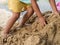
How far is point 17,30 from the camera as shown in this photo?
7.83 ft

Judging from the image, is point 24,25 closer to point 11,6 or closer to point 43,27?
point 11,6

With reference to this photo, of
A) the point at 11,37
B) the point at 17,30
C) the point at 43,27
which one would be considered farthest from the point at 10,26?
the point at 43,27

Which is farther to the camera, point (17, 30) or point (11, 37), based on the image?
point (17, 30)

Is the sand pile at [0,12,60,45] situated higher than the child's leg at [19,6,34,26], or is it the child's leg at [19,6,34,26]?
the child's leg at [19,6,34,26]

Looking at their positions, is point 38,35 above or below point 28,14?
below

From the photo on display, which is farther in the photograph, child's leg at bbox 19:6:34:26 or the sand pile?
child's leg at bbox 19:6:34:26

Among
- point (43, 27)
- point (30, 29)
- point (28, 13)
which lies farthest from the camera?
point (28, 13)

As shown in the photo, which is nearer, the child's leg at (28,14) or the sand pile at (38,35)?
the sand pile at (38,35)

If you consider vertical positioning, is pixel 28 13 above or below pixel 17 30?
above

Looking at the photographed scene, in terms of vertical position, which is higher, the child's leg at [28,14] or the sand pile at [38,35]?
the child's leg at [28,14]

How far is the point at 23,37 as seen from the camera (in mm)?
2074

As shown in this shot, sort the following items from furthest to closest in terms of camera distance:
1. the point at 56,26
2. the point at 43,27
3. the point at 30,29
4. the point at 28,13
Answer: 1. the point at 28,13
2. the point at 30,29
3. the point at 43,27
4. the point at 56,26

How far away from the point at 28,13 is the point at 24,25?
0.43 feet

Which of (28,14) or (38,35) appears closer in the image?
(38,35)
